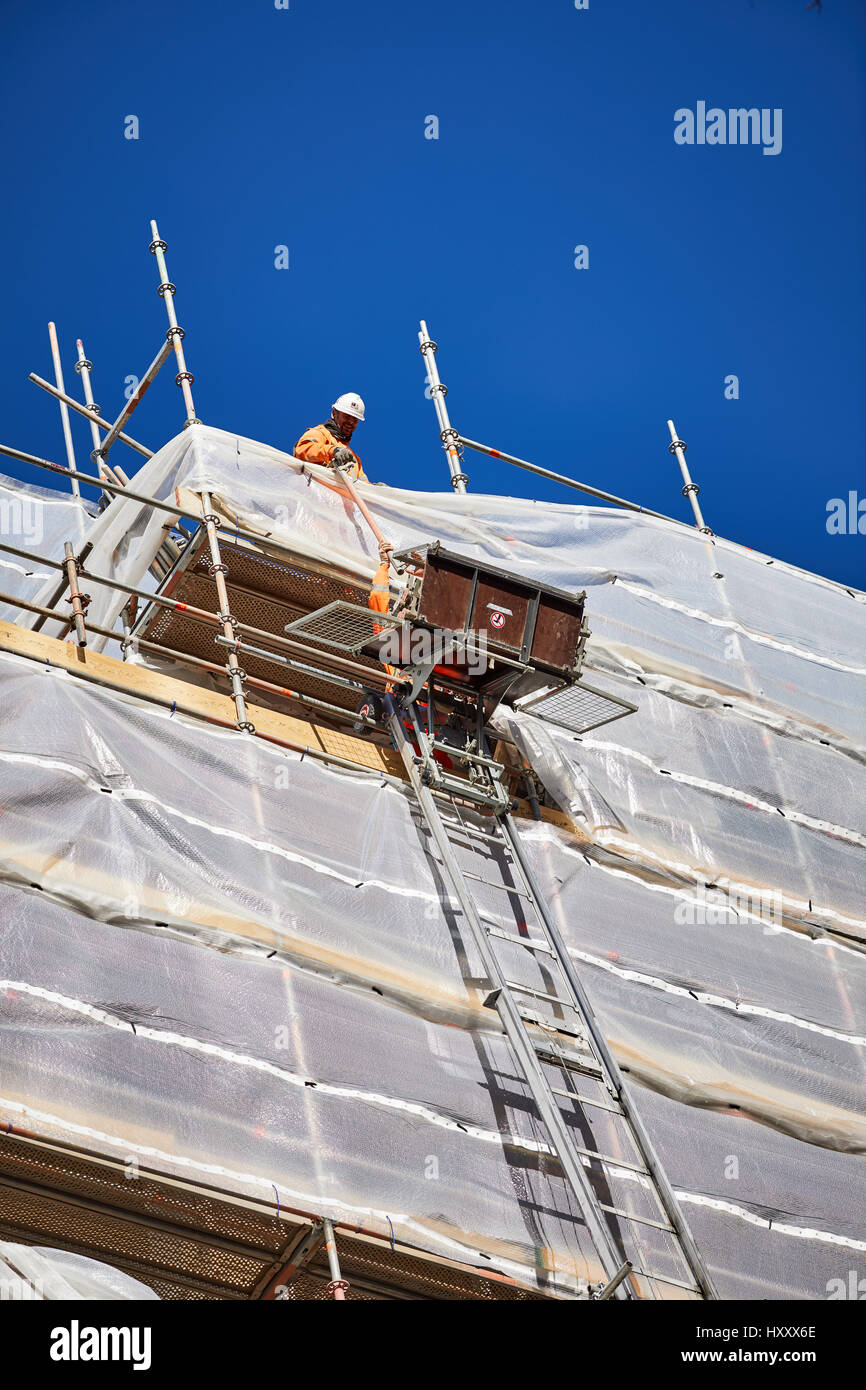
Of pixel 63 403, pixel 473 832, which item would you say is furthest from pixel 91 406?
pixel 473 832

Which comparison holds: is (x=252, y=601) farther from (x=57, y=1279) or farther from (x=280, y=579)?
(x=57, y=1279)

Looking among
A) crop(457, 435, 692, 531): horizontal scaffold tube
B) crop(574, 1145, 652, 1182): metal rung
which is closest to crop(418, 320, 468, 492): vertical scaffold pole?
crop(457, 435, 692, 531): horizontal scaffold tube

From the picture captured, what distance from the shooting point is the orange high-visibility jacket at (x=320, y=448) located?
10.0 metres

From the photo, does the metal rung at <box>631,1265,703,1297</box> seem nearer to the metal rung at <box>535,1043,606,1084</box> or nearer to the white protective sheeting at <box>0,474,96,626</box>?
the metal rung at <box>535,1043,606,1084</box>

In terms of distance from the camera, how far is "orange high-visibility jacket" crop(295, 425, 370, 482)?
32.9ft

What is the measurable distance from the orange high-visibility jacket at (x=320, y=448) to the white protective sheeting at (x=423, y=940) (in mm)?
343

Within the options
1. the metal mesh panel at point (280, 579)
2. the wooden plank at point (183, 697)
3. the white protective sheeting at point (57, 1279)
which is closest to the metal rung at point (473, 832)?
the wooden plank at point (183, 697)

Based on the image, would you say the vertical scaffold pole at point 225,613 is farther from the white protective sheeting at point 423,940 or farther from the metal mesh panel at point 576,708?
the metal mesh panel at point 576,708

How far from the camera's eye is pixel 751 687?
10.0 m

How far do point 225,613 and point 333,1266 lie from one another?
3.86 m

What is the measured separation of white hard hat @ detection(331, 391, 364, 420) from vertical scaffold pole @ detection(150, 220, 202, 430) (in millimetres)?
1205
